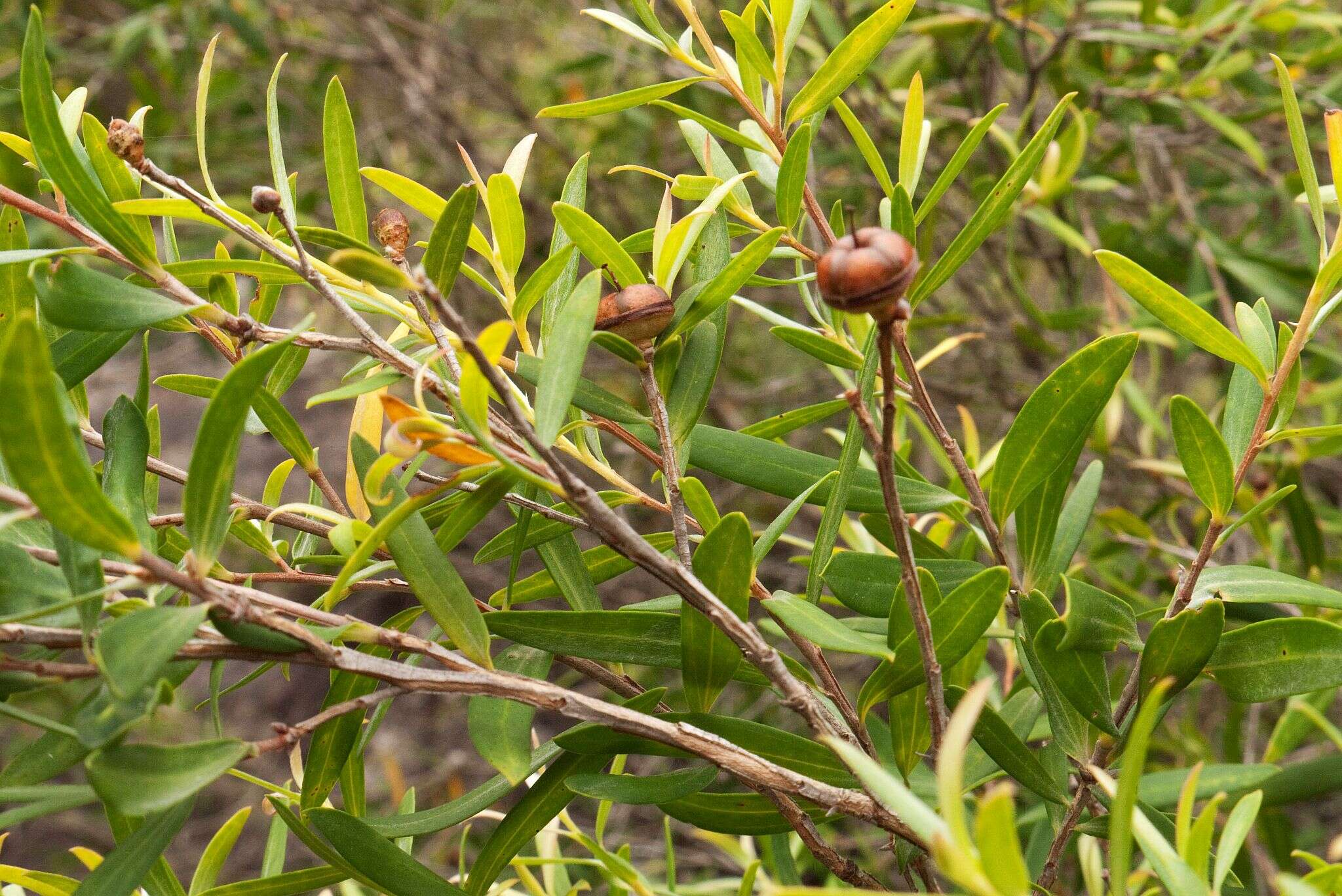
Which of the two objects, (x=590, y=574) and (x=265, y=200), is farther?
(x=590, y=574)

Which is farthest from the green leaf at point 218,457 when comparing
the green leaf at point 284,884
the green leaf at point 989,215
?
the green leaf at point 989,215

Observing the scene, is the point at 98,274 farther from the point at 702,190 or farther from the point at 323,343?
the point at 702,190

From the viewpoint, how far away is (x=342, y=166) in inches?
22.4

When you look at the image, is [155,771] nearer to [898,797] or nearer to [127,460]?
[127,460]

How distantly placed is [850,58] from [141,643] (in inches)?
17.7

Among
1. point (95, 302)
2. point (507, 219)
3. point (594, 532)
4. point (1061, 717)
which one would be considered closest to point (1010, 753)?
point (1061, 717)

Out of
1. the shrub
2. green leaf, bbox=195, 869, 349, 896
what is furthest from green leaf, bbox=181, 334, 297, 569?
green leaf, bbox=195, 869, 349, 896

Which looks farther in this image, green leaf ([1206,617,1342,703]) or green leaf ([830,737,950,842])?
green leaf ([1206,617,1342,703])

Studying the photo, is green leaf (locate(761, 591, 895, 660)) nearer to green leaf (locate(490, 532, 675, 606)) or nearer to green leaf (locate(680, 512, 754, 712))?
green leaf (locate(680, 512, 754, 712))

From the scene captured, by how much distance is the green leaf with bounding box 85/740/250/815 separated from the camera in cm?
37

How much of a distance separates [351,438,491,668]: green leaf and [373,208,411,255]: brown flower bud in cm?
9

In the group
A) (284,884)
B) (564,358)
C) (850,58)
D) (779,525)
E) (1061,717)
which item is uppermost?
(850,58)

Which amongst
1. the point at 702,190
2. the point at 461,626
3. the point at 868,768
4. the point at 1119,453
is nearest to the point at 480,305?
the point at 1119,453

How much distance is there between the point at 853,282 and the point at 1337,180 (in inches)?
13.0
